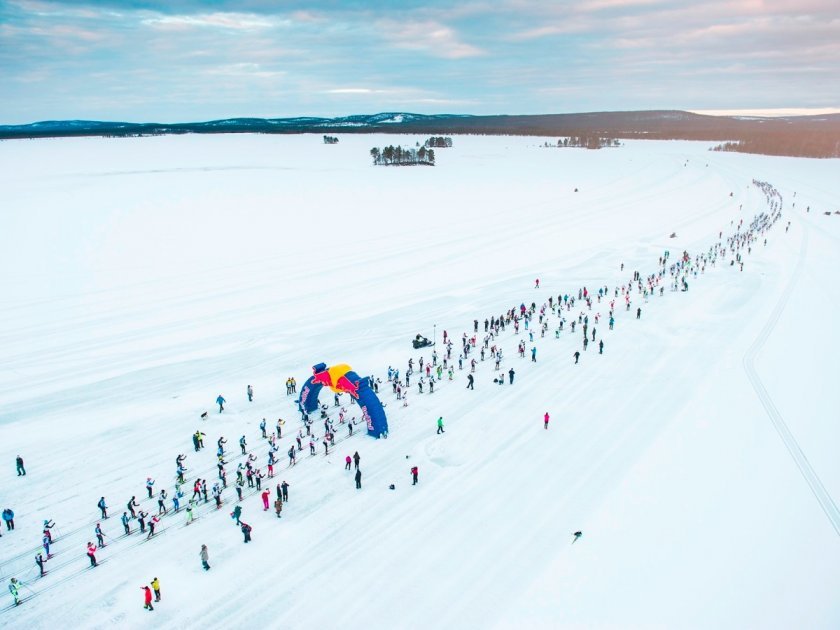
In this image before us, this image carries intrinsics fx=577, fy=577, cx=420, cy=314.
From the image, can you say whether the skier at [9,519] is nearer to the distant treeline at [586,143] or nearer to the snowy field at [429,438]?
the snowy field at [429,438]

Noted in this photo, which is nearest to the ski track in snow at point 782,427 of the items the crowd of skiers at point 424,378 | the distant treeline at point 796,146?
the crowd of skiers at point 424,378

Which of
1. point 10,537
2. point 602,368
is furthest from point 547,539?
point 10,537

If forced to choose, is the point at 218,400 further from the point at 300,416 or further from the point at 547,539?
the point at 547,539

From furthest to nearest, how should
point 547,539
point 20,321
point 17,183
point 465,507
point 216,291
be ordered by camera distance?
point 17,183
point 216,291
point 20,321
point 465,507
point 547,539

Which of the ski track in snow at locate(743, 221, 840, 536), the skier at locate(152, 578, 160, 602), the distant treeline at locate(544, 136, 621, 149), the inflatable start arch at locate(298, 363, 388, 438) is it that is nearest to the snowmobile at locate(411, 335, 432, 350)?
the inflatable start arch at locate(298, 363, 388, 438)

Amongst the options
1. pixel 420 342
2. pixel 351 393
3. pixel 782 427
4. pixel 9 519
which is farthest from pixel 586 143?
pixel 9 519

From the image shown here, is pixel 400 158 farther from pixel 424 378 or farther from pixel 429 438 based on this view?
pixel 429 438

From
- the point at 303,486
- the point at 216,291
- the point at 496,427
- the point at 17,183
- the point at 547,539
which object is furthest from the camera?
the point at 17,183

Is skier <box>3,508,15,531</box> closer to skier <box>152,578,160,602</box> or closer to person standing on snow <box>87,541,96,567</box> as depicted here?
person standing on snow <box>87,541,96,567</box>
